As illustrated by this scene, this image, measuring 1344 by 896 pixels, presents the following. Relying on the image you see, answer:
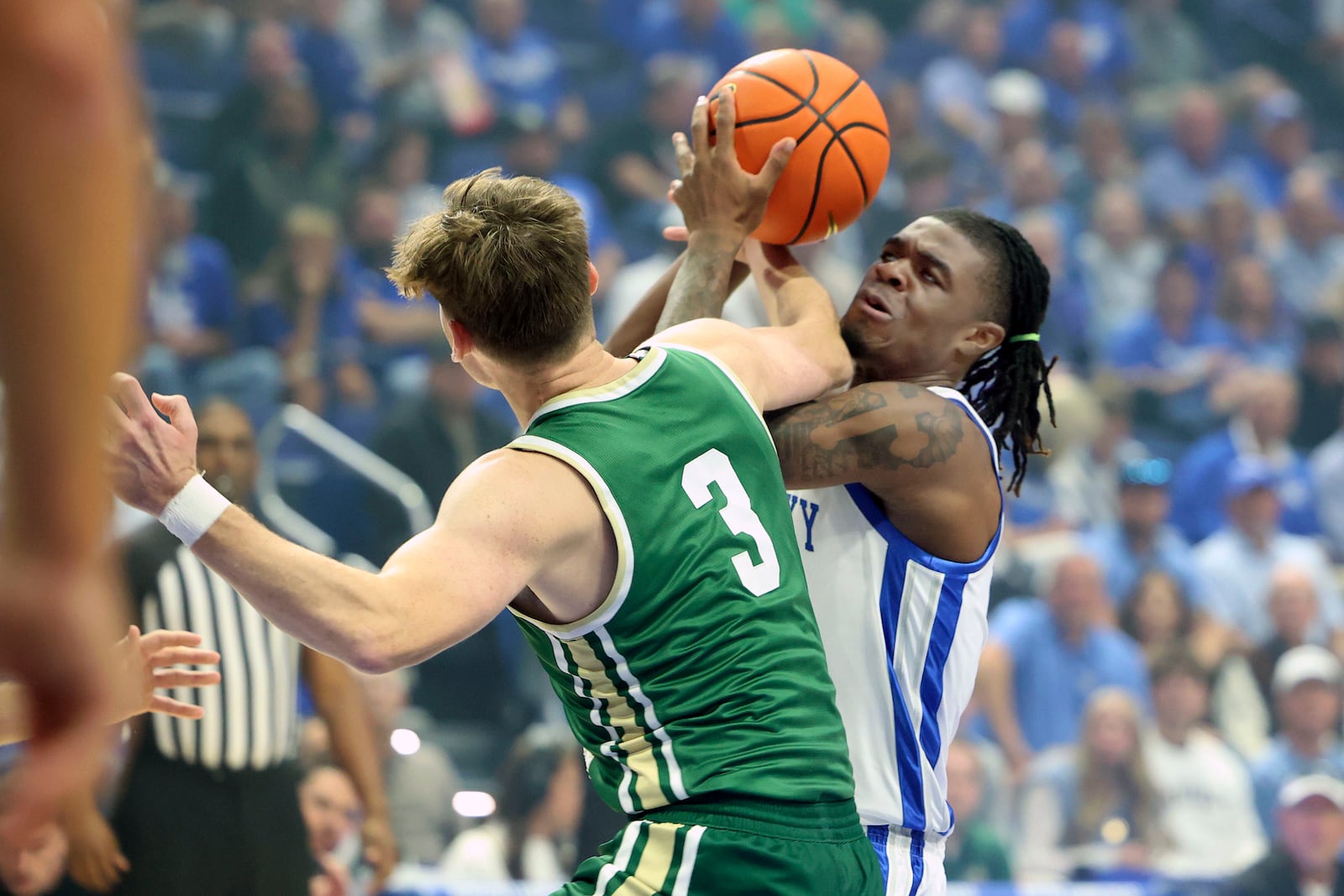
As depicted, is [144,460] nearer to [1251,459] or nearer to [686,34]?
[1251,459]

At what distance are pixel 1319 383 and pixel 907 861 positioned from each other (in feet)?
23.6

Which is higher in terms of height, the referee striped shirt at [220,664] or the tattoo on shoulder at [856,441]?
the tattoo on shoulder at [856,441]

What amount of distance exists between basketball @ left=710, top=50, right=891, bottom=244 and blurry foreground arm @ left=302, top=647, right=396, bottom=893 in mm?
2850

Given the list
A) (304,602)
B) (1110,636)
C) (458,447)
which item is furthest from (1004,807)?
(304,602)

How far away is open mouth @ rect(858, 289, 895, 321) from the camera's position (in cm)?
310

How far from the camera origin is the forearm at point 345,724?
5.14 m

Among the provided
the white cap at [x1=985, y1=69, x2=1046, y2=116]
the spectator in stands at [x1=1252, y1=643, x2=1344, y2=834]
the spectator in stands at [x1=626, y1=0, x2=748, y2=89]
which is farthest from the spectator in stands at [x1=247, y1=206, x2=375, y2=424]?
the white cap at [x1=985, y1=69, x2=1046, y2=116]

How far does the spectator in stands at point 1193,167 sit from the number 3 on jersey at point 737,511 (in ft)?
27.4

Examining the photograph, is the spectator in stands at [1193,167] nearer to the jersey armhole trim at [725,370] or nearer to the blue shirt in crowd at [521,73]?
the blue shirt in crowd at [521,73]

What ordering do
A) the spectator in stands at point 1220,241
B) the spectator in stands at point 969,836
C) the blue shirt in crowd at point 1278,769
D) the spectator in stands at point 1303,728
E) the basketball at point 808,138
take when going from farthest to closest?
1. the spectator in stands at point 1220,241
2. the spectator in stands at point 1303,728
3. the blue shirt in crowd at point 1278,769
4. the spectator in stands at point 969,836
5. the basketball at point 808,138

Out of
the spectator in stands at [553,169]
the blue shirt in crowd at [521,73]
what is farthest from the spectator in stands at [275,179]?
the blue shirt in crowd at [521,73]

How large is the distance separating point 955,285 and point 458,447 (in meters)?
3.90

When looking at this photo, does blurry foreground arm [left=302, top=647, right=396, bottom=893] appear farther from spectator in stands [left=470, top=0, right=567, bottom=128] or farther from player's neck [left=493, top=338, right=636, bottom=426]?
spectator in stands [left=470, top=0, right=567, bottom=128]

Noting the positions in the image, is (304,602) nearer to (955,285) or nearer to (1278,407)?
(955,285)
